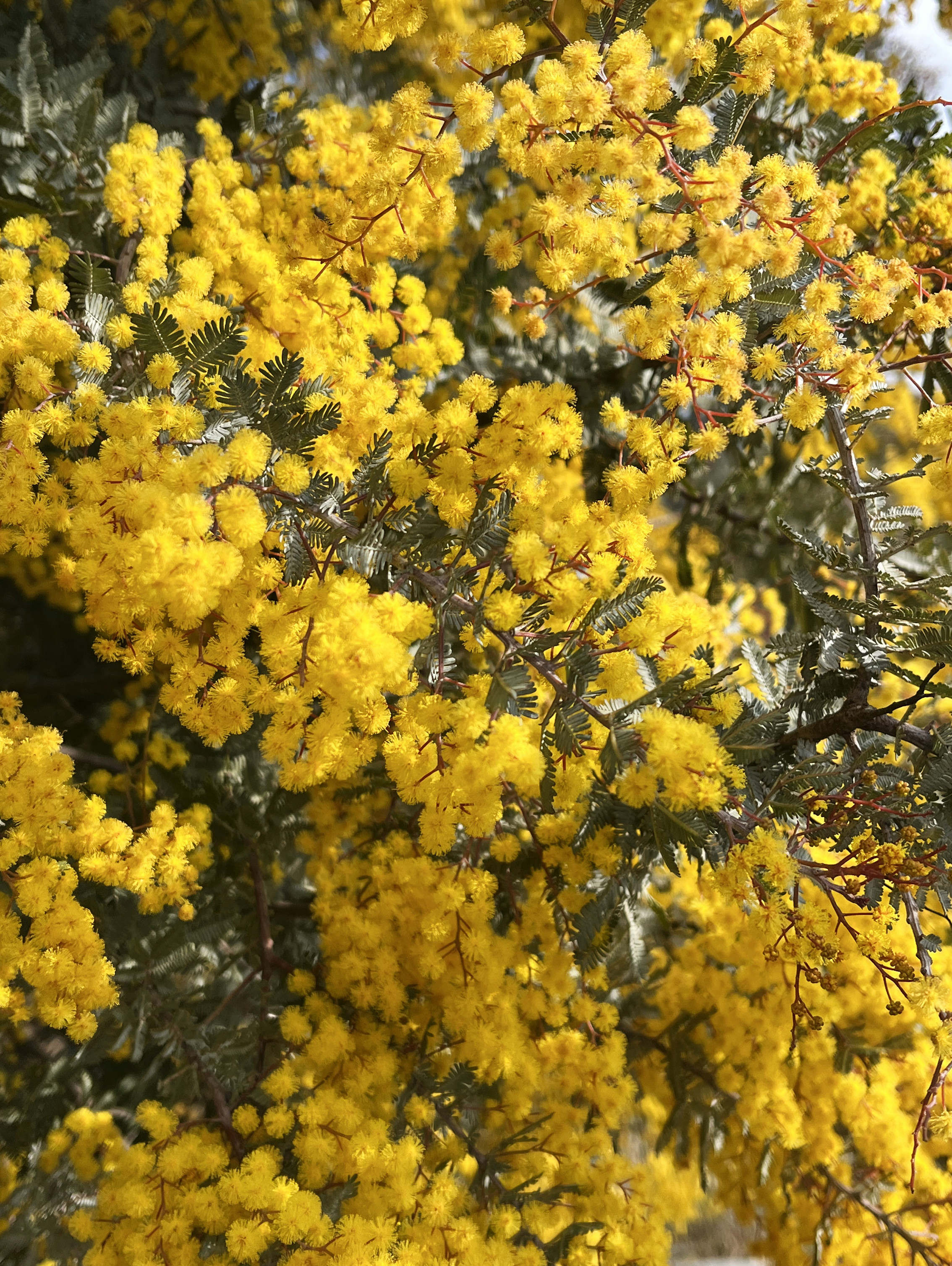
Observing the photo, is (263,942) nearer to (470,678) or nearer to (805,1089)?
(470,678)

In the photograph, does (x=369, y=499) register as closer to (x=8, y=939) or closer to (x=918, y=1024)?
(x=8, y=939)

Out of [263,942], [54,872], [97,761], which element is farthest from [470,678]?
[97,761]

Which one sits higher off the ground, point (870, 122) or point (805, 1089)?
point (870, 122)

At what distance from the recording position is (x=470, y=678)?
1.68 metres

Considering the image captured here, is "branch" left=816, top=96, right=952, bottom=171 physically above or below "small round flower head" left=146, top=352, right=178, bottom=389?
above

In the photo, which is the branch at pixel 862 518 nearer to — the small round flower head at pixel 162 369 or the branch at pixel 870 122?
the branch at pixel 870 122

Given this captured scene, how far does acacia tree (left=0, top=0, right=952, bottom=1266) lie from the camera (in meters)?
1.52

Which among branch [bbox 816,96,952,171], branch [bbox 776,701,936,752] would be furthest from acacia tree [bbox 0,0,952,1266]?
branch [bbox 816,96,952,171]

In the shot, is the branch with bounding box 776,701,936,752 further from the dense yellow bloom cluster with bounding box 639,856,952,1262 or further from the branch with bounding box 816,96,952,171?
the branch with bounding box 816,96,952,171

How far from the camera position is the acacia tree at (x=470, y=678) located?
1.52 m

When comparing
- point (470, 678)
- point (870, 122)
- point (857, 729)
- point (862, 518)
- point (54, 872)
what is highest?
point (870, 122)

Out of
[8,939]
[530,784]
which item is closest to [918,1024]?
[530,784]

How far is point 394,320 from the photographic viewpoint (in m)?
2.37

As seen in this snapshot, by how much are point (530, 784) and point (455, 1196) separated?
1.05 m
